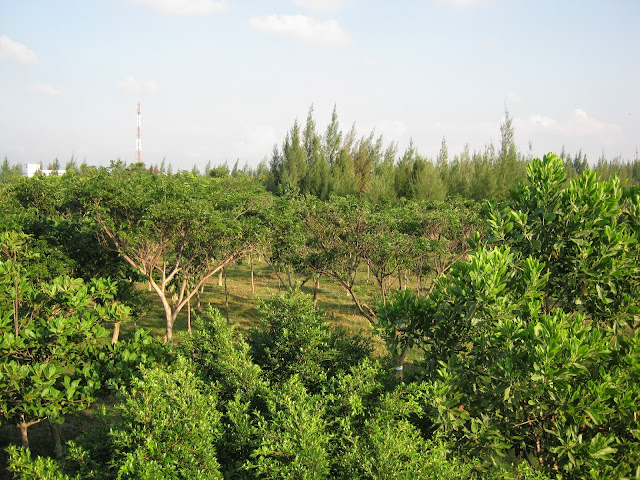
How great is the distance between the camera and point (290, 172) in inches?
1681

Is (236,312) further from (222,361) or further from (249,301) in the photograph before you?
(222,361)

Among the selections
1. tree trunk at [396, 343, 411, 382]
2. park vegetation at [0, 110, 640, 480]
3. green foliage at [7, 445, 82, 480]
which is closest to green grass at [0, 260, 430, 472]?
tree trunk at [396, 343, 411, 382]

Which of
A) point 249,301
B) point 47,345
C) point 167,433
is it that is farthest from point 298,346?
point 249,301

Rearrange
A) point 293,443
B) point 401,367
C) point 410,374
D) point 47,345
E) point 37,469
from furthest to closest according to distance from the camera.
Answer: point 401,367, point 47,345, point 410,374, point 37,469, point 293,443

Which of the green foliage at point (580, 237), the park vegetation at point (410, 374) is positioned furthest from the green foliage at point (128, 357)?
the green foliage at point (580, 237)

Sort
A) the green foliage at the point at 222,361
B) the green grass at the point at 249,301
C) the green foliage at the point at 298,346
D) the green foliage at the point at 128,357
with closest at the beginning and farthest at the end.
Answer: the green foliage at the point at 222,361 → the green foliage at the point at 298,346 → the green foliage at the point at 128,357 → the green grass at the point at 249,301

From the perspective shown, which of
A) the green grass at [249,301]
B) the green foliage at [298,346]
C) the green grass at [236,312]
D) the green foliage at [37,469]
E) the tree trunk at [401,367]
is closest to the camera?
the green foliage at [37,469]

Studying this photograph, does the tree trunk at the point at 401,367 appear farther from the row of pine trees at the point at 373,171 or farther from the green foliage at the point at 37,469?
the row of pine trees at the point at 373,171

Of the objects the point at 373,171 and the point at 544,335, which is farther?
the point at 373,171

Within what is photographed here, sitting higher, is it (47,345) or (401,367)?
(47,345)

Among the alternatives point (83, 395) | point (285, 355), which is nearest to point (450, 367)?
point (285, 355)

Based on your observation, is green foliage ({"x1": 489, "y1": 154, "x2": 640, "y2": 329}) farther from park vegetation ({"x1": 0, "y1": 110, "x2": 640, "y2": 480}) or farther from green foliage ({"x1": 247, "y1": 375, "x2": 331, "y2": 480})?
green foliage ({"x1": 247, "y1": 375, "x2": 331, "y2": 480})

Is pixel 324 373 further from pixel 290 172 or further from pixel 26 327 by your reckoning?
pixel 290 172

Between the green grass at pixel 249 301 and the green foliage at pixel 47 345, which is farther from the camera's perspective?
the green grass at pixel 249 301
